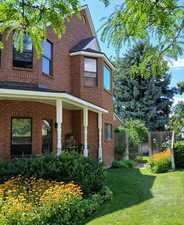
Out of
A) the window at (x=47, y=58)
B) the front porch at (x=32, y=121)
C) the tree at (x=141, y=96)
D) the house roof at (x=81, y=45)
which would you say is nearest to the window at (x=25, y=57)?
the window at (x=47, y=58)

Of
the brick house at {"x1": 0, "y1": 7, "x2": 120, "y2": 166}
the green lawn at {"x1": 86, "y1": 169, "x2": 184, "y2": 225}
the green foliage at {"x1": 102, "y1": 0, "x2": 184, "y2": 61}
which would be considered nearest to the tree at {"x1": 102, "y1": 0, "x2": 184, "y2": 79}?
the green foliage at {"x1": 102, "y1": 0, "x2": 184, "y2": 61}

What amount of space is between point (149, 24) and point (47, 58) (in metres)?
8.64

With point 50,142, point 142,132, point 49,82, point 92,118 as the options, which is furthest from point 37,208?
point 142,132

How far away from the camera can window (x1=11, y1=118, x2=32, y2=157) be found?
10461 mm

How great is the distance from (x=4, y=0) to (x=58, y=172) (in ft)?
17.5

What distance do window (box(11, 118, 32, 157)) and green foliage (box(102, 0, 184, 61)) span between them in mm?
7434

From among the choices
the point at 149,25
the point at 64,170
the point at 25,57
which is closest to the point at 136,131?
the point at 25,57

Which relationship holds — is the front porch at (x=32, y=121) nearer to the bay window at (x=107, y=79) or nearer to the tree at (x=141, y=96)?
the bay window at (x=107, y=79)

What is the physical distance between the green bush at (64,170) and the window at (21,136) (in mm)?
2042

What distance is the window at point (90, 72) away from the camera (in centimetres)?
1425

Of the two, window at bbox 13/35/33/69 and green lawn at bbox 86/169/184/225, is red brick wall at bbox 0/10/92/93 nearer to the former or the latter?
window at bbox 13/35/33/69

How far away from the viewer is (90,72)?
1434cm

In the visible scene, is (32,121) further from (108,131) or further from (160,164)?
(160,164)

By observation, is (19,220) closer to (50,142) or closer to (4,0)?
(4,0)
